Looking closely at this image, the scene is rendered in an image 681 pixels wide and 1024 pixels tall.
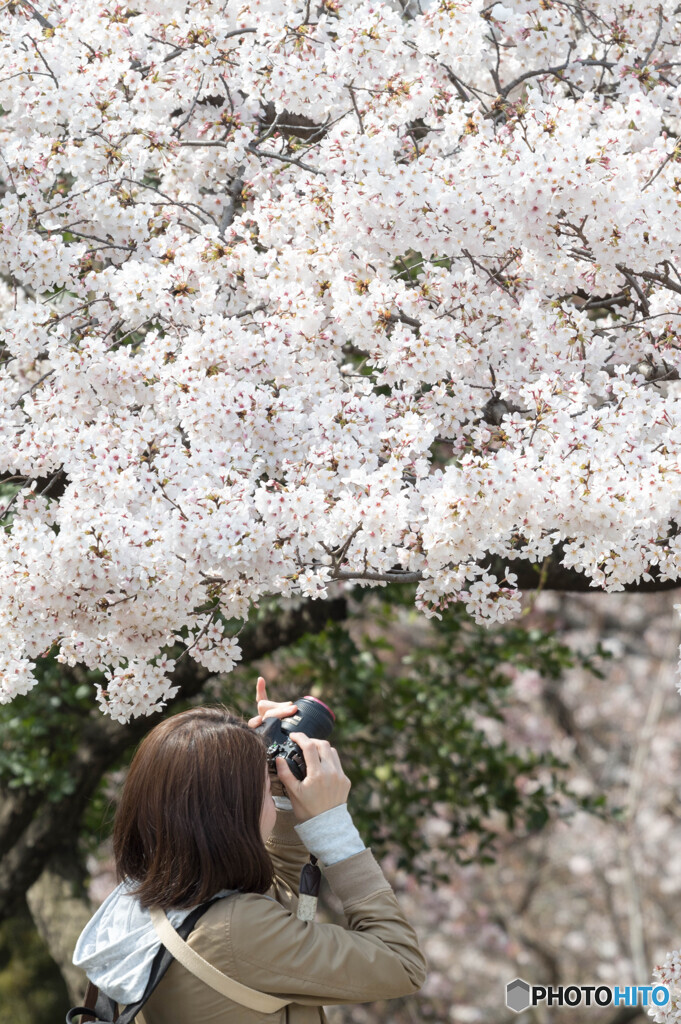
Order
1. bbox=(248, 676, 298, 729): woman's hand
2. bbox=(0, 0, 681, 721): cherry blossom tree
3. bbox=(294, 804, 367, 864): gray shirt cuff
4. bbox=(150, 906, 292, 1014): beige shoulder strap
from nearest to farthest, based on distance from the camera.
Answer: bbox=(150, 906, 292, 1014): beige shoulder strap, bbox=(294, 804, 367, 864): gray shirt cuff, bbox=(248, 676, 298, 729): woman's hand, bbox=(0, 0, 681, 721): cherry blossom tree

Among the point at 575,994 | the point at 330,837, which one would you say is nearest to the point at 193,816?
the point at 330,837

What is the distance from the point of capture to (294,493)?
7.82 ft

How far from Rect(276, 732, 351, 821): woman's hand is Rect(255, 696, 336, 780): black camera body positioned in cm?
2

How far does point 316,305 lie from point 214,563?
2.58 feet

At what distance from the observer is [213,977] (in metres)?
1.47

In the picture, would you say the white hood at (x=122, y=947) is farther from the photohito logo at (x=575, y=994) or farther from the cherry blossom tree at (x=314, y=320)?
the photohito logo at (x=575, y=994)

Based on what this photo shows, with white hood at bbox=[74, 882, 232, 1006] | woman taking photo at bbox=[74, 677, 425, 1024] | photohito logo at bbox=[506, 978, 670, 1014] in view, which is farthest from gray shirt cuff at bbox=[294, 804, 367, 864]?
photohito logo at bbox=[506, 978, 670, 1014]

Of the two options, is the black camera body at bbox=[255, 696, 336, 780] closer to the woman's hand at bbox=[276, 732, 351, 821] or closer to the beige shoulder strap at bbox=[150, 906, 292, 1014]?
the woman's hand at bbox=[276, 732, 351, 821]

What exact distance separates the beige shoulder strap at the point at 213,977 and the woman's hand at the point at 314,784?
0.26 meters

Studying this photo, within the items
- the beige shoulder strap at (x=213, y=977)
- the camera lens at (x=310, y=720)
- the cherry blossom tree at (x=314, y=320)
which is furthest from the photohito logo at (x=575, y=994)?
the beige shoulder strap at (x=213, y=977)

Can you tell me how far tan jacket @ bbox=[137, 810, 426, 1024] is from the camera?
1474mm

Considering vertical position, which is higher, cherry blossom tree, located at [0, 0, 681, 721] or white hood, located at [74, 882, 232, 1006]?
cherry blossom tree, located at [0, 0, 681, 721]

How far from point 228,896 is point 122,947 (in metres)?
0.17

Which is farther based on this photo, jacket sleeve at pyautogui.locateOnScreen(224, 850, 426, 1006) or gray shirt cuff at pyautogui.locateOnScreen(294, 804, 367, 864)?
gray shirt cuff at pyautogui.locateOnScreen(294, 804, 367, 864)
